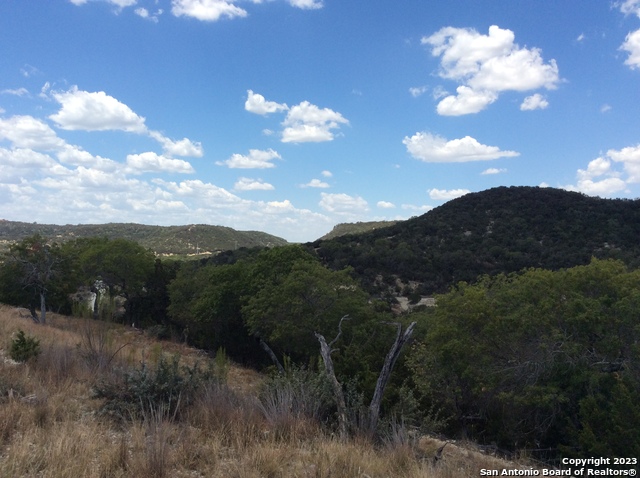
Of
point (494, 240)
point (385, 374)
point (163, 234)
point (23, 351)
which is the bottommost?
point (23, 351)

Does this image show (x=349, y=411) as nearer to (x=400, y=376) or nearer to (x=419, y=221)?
(x=400, y=376)

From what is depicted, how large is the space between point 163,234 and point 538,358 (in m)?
114

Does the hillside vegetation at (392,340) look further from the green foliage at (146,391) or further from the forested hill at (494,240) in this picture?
the forested hill at (494,240)

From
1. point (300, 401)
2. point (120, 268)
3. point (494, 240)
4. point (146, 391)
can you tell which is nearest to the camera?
point (300, 401)

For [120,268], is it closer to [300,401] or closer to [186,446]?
[300,401]

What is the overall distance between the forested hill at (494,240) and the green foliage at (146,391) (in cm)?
3592

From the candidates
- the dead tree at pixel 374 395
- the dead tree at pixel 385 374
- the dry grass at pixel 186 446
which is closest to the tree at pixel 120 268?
the dry grass at pixel 186 446

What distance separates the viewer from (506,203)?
2628 inches

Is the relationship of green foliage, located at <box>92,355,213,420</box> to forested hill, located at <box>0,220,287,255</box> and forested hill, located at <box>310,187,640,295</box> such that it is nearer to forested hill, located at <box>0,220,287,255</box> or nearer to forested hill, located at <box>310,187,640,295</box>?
forested hill, located at <box>310,187,640,295</box>

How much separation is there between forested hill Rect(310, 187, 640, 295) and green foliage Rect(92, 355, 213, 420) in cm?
3592

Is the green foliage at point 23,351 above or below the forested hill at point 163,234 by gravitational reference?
below

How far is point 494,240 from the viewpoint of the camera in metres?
53.1

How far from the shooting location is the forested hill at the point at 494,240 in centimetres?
4494

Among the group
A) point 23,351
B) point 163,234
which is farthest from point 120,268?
point 163,234
